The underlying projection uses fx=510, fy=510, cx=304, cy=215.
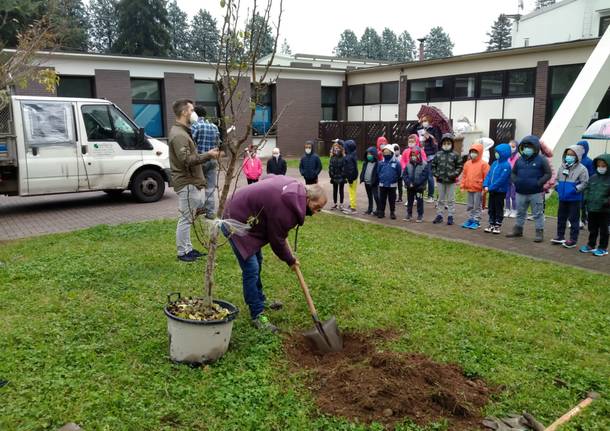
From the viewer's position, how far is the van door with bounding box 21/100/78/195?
10.4 metres

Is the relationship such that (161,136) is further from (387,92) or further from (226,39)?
(226,39)

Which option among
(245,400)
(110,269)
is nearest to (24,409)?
(245,400)

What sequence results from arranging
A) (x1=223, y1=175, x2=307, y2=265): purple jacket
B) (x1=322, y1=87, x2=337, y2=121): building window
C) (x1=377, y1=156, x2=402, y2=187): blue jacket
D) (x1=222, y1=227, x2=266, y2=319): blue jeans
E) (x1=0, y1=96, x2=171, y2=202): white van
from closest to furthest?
(x1=223, y1=175, x2=307, y2=265): purple jacket → (x1=222, y1=227, x2=266, y2=319): blue jeans → (x1=377, y1=156, x2=402, y2=187): blue jacket → (x1=0, y1=96, x2=171, y2=202): white van → (x1=322, y1=87, x2=337, y2=121): building window

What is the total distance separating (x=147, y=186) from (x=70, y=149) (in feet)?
6.34

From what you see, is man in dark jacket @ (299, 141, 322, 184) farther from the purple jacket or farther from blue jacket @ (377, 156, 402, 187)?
the purple jacket

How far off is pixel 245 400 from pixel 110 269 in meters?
3.76

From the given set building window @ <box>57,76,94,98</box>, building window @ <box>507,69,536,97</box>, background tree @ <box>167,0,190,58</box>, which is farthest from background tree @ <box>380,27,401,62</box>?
building window @ <box>57,76,94,98</box>

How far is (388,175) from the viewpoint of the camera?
9836 mm

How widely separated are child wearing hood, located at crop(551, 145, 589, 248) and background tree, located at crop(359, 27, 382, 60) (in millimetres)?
80324

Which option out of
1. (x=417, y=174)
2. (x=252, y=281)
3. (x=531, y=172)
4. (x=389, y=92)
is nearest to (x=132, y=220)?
(x=417, y=174)

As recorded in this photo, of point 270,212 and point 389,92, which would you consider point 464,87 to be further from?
point 270,212

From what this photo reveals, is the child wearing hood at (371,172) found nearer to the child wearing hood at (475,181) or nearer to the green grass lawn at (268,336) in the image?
the child wearing hood at (475,181)

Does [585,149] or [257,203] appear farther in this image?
[585,149]

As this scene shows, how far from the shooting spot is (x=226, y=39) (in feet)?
12.2
